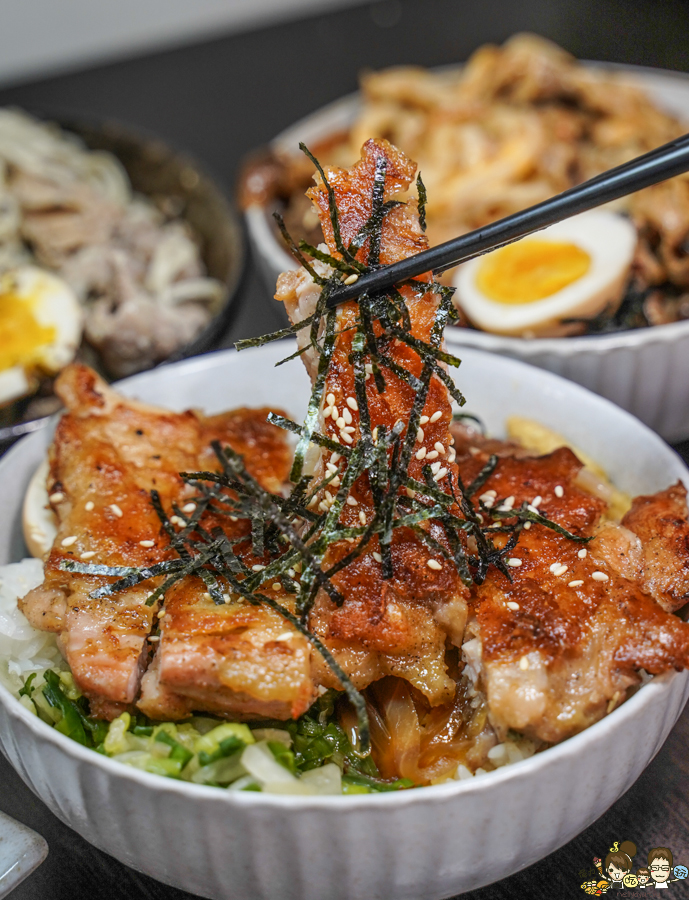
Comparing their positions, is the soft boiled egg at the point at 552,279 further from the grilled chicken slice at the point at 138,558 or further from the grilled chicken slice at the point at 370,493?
the grilled chicken slice at the point at 370,493

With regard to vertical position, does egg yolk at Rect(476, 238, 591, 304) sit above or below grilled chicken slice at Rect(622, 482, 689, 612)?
above

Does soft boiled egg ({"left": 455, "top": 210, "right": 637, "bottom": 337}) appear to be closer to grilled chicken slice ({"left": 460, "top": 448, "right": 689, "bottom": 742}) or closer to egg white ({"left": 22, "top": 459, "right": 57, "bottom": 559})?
grilled chicken slice ({"left": 460, "top": 448, "right": 689, "bottom": 742})

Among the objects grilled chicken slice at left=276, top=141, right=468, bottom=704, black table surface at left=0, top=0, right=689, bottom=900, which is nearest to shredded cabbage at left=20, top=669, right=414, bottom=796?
grilled chicken slice at left=276, top=141, right=468, bottom=704

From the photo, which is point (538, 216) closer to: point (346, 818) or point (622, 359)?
point (346, 818)

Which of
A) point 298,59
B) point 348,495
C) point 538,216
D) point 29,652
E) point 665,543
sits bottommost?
point 29,652

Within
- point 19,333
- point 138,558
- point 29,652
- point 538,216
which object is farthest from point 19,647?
point 19,333

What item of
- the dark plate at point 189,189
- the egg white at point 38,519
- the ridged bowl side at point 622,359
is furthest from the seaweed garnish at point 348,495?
the dark plate at point 189,189

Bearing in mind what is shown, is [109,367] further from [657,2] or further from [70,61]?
[657,2]
